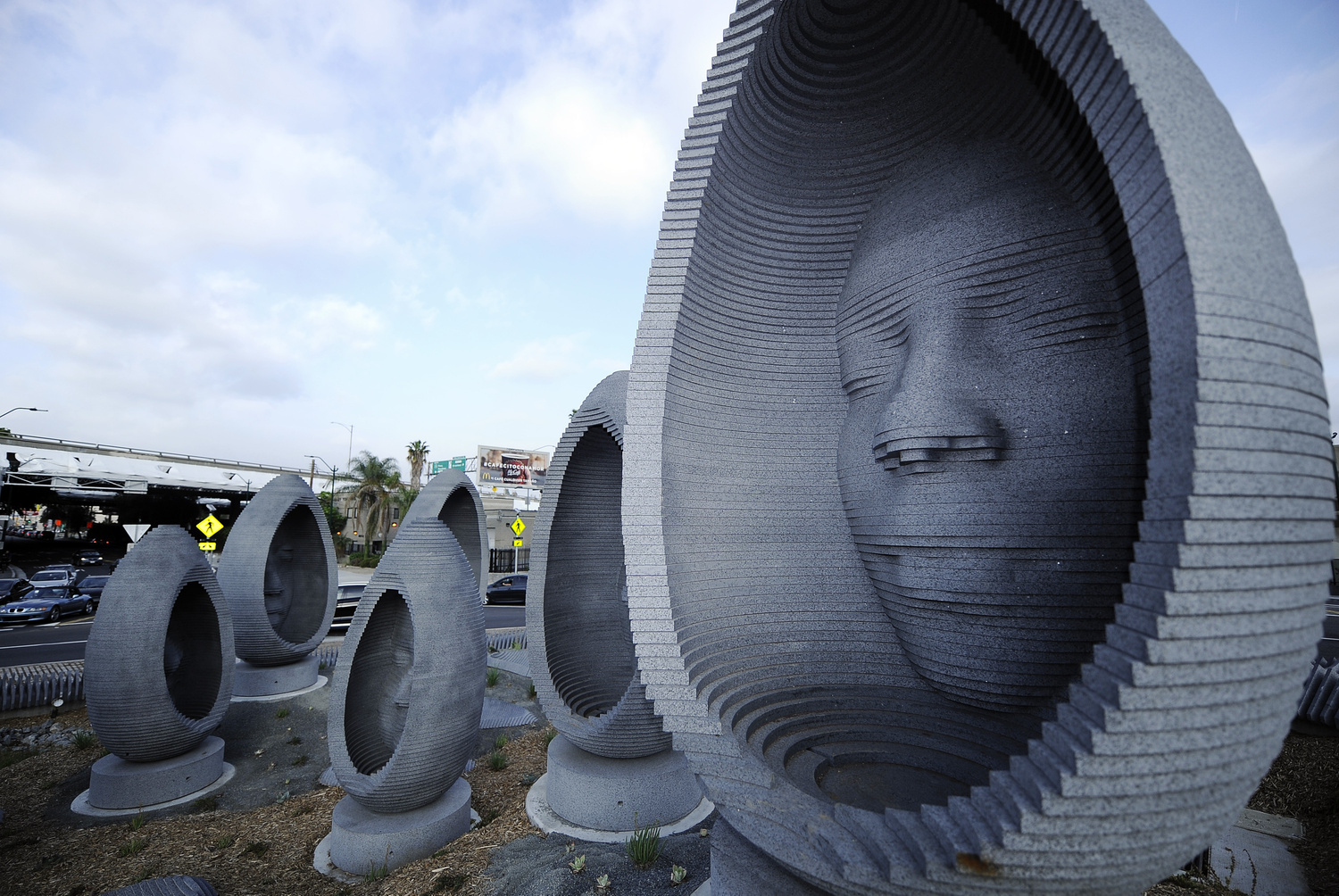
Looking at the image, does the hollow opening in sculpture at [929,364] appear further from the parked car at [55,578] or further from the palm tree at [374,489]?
the palm tree at [374,489]

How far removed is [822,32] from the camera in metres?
4.93

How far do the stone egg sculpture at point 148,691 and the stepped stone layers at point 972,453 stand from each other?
705 cm

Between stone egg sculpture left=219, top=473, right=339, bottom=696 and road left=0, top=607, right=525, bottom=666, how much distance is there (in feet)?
11.2

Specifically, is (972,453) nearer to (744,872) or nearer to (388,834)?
(744,872)

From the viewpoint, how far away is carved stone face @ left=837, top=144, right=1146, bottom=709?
397 cm

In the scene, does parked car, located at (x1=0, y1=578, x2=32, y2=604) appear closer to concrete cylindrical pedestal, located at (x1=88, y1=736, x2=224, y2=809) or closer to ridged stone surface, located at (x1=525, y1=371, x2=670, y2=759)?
concrete cylindrical pedestal, located at (x1=88, y1=736, x2=224, y2=809)

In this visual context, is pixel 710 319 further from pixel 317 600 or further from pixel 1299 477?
pixel 317 600

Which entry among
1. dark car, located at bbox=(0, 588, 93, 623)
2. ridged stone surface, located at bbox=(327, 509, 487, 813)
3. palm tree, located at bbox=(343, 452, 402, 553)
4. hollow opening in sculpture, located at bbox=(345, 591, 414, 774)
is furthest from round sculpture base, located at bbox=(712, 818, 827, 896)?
palm tree, located at bbox=(343, 452, 402, 553)

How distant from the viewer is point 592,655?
8.27 metres

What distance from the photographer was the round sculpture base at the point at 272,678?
37.0ft

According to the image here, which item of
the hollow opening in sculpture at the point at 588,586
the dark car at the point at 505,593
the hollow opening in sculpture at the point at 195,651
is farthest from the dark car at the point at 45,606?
the hollow opening in sculpture at the point at 588,586

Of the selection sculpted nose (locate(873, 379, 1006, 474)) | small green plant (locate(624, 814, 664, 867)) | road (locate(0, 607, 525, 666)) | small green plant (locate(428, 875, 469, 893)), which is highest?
sculpted nose (locate(873, 379, 1006, 474))

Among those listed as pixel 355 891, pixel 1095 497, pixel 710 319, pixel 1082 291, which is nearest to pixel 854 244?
pixel 710 319

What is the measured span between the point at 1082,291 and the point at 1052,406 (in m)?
0.75
